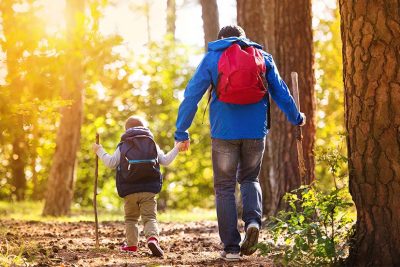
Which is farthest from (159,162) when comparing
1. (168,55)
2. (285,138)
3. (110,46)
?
(168,55)

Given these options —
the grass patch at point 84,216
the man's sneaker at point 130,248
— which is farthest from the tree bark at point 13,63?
the grass patch at point 84,216

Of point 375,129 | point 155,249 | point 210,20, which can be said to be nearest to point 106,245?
point 155,249

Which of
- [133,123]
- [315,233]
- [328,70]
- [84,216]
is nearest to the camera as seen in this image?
[315,233]

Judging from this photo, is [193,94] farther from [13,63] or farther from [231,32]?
[13,63]

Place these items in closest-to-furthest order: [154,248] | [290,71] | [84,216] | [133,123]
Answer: [154,248], [133,123], [290,71], [84,216]

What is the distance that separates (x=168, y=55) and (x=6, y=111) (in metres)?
16.7

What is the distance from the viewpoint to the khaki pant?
24.4 feet

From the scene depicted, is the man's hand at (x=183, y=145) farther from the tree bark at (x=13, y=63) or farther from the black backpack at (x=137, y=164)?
the tree bark at (x=13, y=63)

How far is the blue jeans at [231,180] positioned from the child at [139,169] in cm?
78

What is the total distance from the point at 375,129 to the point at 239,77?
1407mm

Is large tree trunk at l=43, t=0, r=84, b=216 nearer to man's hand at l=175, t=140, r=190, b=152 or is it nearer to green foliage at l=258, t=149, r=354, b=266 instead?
man's hand at l=175, t=140, r=190, b=152

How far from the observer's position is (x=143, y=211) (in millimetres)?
7516

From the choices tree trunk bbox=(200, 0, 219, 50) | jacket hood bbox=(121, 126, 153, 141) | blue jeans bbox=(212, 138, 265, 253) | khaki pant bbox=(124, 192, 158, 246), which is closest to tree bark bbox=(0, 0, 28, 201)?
jacket hood bbox=(121, 126, 153, 141)

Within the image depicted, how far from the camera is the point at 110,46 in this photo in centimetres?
1091
